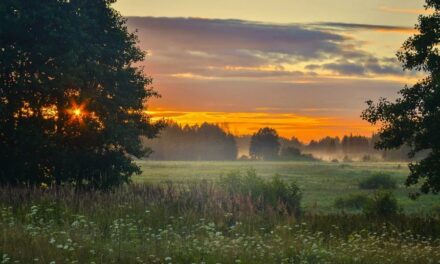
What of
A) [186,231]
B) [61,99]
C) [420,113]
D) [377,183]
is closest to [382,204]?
[420,113]

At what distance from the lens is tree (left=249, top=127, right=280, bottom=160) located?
643ft

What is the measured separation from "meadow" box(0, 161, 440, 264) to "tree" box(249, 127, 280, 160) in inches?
6674

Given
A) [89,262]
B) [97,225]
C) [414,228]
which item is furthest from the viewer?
[414,228]

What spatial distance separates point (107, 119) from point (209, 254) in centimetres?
1515

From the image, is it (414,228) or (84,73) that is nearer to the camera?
(414,228)

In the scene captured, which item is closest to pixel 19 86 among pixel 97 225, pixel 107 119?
pixel 107 119

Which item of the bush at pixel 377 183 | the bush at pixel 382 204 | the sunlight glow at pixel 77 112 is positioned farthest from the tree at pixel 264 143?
the sunlight glow at pixel 77 112

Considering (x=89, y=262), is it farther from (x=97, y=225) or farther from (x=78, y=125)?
(x=78, y=125)

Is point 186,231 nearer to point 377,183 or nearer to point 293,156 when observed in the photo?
point 377,183

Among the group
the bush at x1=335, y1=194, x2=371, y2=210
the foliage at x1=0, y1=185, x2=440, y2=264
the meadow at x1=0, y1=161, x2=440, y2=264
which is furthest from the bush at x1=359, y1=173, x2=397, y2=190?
the foliage at x1=0, y1=185, x2=440, y2=264

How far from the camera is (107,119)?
28.2 metres

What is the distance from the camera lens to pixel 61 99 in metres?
27.8

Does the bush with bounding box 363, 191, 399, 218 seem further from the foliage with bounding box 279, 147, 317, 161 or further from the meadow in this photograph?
the foliage with bounding box 279, 147, 317, 161

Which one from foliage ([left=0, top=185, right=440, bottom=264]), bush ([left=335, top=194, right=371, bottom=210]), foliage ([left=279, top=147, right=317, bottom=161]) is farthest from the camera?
foliage ([left=279, top=147, right=317, bottom=161])
